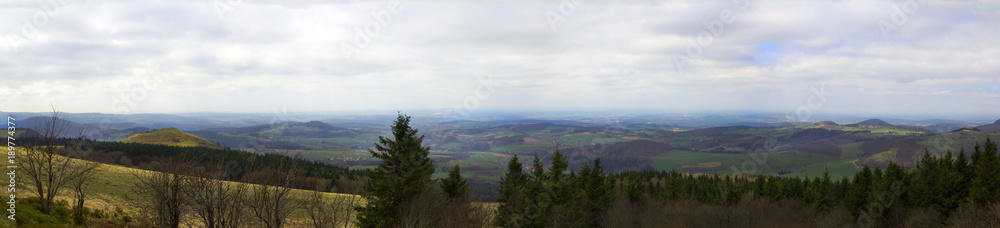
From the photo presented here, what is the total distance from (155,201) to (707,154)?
21173 centimetres

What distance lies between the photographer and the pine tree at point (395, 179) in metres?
24.2

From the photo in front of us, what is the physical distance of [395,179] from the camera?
24328mm

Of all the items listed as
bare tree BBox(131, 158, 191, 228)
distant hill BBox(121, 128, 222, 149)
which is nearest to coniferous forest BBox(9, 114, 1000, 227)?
bare tree BBox(131, 158, 191, 228)

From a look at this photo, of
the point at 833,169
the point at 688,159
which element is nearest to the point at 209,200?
the point at 833,169

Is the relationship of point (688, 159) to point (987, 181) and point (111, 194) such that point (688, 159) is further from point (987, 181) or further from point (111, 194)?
point (111, 194)

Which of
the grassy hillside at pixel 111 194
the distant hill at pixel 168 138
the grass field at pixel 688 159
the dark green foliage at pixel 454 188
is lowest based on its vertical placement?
the grass field at pixel 688 159

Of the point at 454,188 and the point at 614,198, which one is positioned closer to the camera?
the point at 454,188

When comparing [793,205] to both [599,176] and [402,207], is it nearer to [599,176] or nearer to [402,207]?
[599,176]

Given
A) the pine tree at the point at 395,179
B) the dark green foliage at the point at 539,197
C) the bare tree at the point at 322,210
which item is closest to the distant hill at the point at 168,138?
the bare tree at the point at 322,210

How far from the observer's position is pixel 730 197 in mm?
57188

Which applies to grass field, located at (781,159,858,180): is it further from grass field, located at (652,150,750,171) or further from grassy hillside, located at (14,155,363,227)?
grassy hillside, located at (14,155,363,227)

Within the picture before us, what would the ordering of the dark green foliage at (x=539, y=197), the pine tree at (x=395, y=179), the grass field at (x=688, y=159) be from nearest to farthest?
the pine tree at (x=395, y=179)
the dark green foliage at (x=539, y=197)
the grass field at (x=688, y=159)

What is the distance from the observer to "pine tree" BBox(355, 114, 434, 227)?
24250 mm

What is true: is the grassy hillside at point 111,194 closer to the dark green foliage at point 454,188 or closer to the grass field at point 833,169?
the dark green foliage at point 454,188
